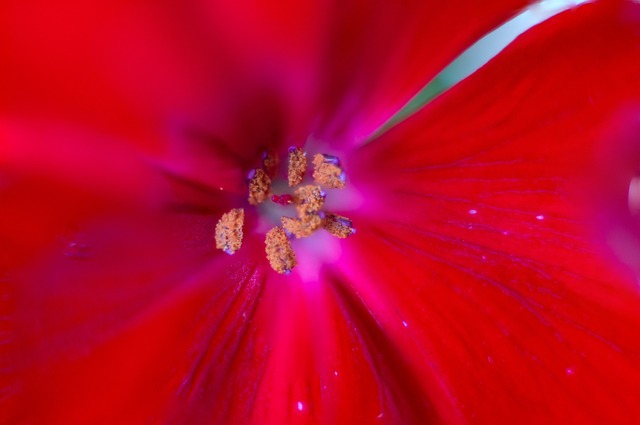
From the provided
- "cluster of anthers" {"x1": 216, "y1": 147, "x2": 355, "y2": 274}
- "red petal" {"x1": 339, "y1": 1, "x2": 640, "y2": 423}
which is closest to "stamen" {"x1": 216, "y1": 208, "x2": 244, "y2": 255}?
"cluster of anthers" {"x1": 216, "y1": 147, "x2": 355, "y2": 274}

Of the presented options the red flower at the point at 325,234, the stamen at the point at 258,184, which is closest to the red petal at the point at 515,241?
the red flower at the point at 325,234

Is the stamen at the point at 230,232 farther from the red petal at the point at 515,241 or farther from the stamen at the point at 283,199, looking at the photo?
the red petal at the point at 515,241

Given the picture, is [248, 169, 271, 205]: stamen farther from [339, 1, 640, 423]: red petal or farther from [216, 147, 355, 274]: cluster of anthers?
[339, 1, 640, 423]: red petal

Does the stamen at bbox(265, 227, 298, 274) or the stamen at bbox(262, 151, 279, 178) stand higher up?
the stamen at bbox(262, 151, 279, 178)

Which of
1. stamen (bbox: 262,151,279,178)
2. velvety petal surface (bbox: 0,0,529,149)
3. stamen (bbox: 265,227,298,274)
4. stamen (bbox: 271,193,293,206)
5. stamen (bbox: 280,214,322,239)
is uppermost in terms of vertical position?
velvety petal surface (bbox: 0,0,529,149)

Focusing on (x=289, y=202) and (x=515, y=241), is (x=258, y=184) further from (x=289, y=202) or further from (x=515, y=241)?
(x=515, y=241)

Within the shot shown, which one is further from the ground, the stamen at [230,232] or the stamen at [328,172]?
the stamen at [328,172]

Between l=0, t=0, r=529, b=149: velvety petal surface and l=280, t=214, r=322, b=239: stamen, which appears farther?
l=280, t=214, r=322, b=239: stamen
